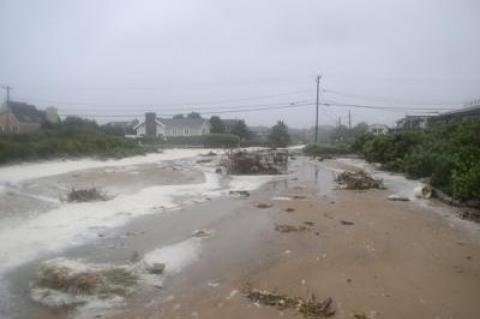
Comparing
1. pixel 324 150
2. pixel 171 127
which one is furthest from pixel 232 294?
pixel 171 127

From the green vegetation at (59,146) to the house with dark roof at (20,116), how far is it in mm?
9467

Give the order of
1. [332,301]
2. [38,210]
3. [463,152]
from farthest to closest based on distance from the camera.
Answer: [463,152], [38,210], [332,301]

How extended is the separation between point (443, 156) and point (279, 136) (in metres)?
48.3

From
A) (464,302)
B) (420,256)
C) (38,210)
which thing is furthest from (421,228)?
(38,210)

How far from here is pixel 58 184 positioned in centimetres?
1800

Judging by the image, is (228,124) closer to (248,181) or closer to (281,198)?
(248,181)

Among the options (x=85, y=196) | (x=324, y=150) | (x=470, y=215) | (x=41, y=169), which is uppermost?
(x=324, y=150)

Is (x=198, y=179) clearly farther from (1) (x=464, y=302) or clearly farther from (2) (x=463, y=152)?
(1) (x=464, y=302)

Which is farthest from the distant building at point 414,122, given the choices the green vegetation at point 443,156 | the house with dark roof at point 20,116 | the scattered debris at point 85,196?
the scattered debris at point 85,196

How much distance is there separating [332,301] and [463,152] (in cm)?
1281

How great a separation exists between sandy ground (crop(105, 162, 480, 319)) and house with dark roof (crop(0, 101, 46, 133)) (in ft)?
132

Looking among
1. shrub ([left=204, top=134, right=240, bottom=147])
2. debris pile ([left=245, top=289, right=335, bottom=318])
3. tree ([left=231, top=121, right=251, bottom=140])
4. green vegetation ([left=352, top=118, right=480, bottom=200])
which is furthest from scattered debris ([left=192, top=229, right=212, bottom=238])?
tree ([left=231, top=121, right=251, bottom=140])

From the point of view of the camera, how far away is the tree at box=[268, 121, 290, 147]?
214ft

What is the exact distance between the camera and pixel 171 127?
251 feet
